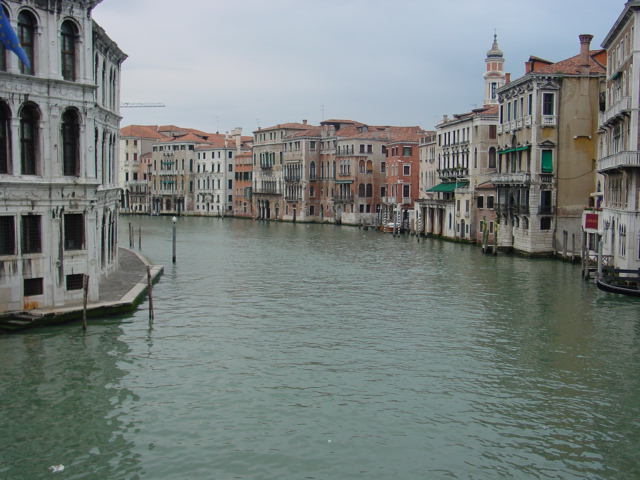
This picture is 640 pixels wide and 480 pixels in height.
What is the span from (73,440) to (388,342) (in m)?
8.37

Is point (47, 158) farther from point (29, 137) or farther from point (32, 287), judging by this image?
point (32, 287)

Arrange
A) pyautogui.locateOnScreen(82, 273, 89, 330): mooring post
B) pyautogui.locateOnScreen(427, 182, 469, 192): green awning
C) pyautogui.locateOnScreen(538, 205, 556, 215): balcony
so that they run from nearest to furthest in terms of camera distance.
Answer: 1. pyautogui.locateOnScreen(82, 273, 89, 330): mooring post
2. pyautogui.locateOnScreen(538, 205, 556, 215): balcony
3. pyautogui.locateOnScreen(427, 182, 469, 192): green awning

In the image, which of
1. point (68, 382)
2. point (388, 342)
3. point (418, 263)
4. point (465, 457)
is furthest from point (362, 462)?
point (418, 263)

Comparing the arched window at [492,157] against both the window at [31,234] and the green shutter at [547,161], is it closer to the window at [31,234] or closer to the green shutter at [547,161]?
the green shutter at [547,161]

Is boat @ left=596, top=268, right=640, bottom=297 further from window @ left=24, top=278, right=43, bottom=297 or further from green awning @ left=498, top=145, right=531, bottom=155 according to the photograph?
window @ left=24, top=278, right=43, bottom=297

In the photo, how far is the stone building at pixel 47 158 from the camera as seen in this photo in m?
16.9

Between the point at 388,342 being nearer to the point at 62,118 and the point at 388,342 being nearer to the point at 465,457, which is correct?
the point at 465,457

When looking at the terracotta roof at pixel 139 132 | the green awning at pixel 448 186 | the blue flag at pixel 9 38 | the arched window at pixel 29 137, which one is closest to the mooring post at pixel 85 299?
the arched window at pixel 29 137

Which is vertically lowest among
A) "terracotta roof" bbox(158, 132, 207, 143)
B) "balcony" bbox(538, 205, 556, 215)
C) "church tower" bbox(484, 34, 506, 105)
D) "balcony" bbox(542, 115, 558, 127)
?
"balcony" bbox(538, 205, 556, 215)

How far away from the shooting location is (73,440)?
1108 centimetres

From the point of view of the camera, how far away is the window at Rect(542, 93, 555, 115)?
3759 cm

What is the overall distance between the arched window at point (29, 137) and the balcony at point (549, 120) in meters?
26.9

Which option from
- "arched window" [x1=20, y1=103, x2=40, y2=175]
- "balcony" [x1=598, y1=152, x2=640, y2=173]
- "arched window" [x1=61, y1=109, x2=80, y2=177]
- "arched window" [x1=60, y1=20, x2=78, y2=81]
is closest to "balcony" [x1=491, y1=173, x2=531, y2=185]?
"balcony" [x1=598, y1=152, x2=640, y2=173]

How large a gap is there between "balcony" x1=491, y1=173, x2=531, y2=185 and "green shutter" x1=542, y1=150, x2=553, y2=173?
34.2 inches
